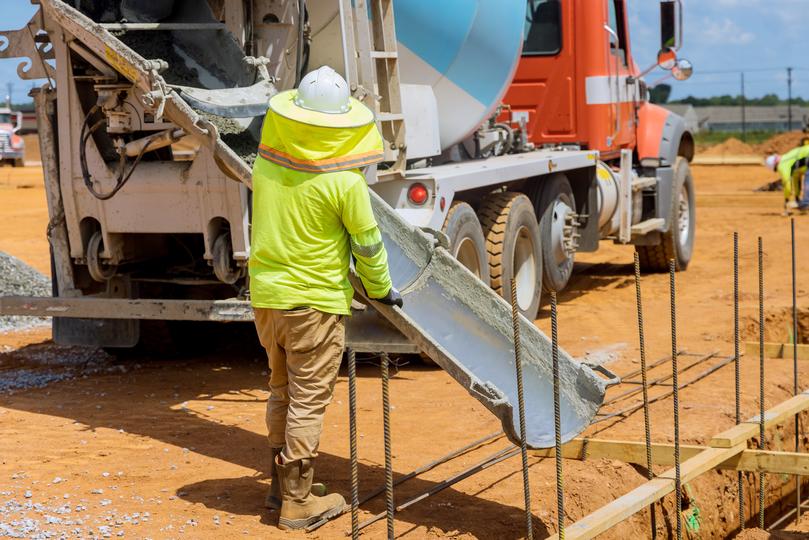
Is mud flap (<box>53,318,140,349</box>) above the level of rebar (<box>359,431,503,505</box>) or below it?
above

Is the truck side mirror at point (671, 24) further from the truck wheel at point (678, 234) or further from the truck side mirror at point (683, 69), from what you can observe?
the truck wheel at point (678, 234)

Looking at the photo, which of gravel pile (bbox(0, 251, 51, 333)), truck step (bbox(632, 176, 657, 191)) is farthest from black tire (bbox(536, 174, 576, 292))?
gravel pile (bbox(0, 251, 51, 333))

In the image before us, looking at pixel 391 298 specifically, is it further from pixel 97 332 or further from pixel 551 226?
pixel 551 226

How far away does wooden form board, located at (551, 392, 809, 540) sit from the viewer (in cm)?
513

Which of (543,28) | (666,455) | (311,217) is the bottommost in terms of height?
(666,455)

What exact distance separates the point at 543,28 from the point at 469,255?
3748 mm

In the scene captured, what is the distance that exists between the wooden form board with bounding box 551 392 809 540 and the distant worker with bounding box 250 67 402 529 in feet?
4.04

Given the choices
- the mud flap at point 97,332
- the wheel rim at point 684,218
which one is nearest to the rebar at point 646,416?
the mud flap at point 97,332

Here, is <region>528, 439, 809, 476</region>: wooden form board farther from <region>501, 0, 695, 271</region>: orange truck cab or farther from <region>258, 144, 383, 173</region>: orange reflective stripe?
<region>501, 0, 695, 271</region>: orange truck cab

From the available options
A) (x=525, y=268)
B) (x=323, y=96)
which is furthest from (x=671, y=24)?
(x=323, y=96)

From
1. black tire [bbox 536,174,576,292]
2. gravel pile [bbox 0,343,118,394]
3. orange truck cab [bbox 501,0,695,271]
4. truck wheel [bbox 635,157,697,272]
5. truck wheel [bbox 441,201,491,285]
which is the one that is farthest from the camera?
truck wheel [bbox 635,157,697,272]

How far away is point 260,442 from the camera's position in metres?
6.70

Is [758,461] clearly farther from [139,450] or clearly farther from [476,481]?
[139,450]

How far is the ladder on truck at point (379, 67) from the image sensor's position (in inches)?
304
